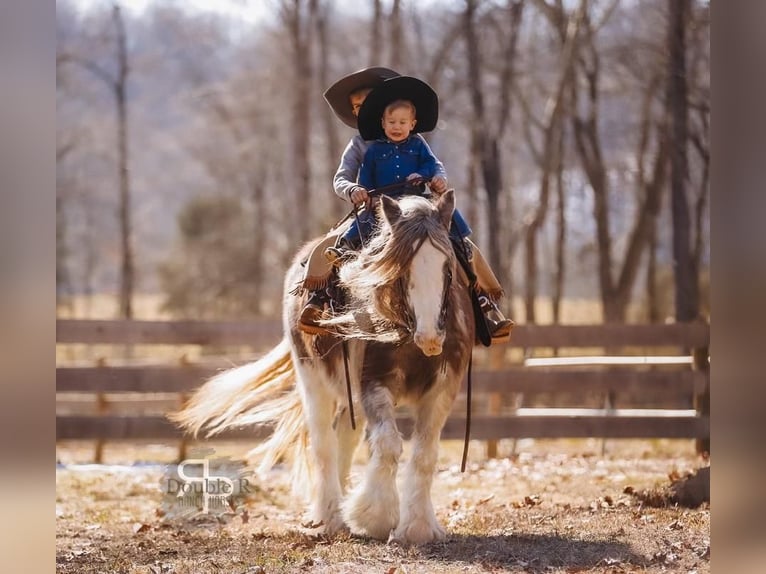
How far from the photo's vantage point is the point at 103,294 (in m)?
29.6

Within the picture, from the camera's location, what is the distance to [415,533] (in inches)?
209

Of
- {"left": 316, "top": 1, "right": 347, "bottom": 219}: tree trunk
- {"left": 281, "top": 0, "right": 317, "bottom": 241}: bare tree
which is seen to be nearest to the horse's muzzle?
{"left": 316, "top": 1, "right": 347, "bottom": 219}: tree trunk

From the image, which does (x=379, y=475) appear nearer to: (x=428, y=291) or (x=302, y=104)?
(x=428, y=291)

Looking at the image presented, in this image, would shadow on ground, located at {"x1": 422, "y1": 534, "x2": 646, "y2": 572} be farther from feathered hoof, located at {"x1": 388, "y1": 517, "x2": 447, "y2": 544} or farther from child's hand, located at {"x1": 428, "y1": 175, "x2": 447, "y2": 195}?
child's hand, located at {"x1": 428, "y1": 175, "x2": 447, "y2": 195}

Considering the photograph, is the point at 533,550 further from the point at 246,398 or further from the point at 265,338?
the point at 265,338

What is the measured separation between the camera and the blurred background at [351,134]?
1452 centimetres

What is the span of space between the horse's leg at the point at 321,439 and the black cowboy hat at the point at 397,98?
4.84ft

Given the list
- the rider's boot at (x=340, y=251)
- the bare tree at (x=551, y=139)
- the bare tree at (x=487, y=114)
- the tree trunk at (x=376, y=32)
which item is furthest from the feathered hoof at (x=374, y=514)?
the tree trunk at (x=376, y=32)

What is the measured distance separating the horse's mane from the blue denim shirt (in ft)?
1.37

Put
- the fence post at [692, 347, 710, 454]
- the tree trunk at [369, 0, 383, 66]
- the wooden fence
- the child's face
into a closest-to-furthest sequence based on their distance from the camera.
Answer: the child's face → the wooden fence → the fence post at [692, 347, 710, 454] → the tree trunk at [369, 0, 383, 66]

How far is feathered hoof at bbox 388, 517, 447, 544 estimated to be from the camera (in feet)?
17.4
